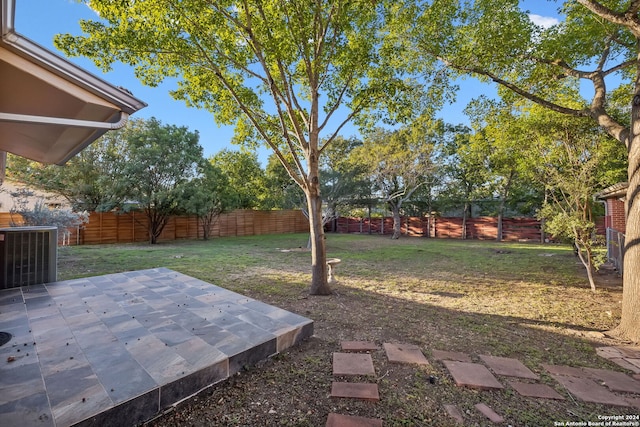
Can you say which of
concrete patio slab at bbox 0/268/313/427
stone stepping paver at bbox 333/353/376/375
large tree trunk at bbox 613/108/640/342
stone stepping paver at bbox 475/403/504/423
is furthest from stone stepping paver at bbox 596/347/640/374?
concrete patio slab at bbox 0/268/313/427


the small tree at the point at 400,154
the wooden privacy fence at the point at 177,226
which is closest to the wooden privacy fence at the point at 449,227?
the wooden privacy fence at the point at 177,226

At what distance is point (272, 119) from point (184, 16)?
235 centimetres

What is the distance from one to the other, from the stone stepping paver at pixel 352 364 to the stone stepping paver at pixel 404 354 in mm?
239

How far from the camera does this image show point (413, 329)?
3457 millimetres

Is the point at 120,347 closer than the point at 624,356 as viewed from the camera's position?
Yes

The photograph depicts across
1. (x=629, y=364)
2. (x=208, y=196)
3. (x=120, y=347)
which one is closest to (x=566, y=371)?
(x=629, y=364)

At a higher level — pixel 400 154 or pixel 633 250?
pixel 400 154

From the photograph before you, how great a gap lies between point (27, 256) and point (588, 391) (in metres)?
7.24

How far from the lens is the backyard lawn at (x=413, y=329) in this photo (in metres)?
1.96

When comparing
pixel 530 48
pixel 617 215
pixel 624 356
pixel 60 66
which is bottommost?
pixel 624 356

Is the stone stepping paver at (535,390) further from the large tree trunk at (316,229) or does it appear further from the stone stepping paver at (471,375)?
the large tree trunk at (316,229)

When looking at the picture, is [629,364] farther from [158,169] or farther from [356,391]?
[158,169]

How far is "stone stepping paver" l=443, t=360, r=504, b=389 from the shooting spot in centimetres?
225

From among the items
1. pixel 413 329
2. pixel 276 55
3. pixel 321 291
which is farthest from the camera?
pixel 321 291
